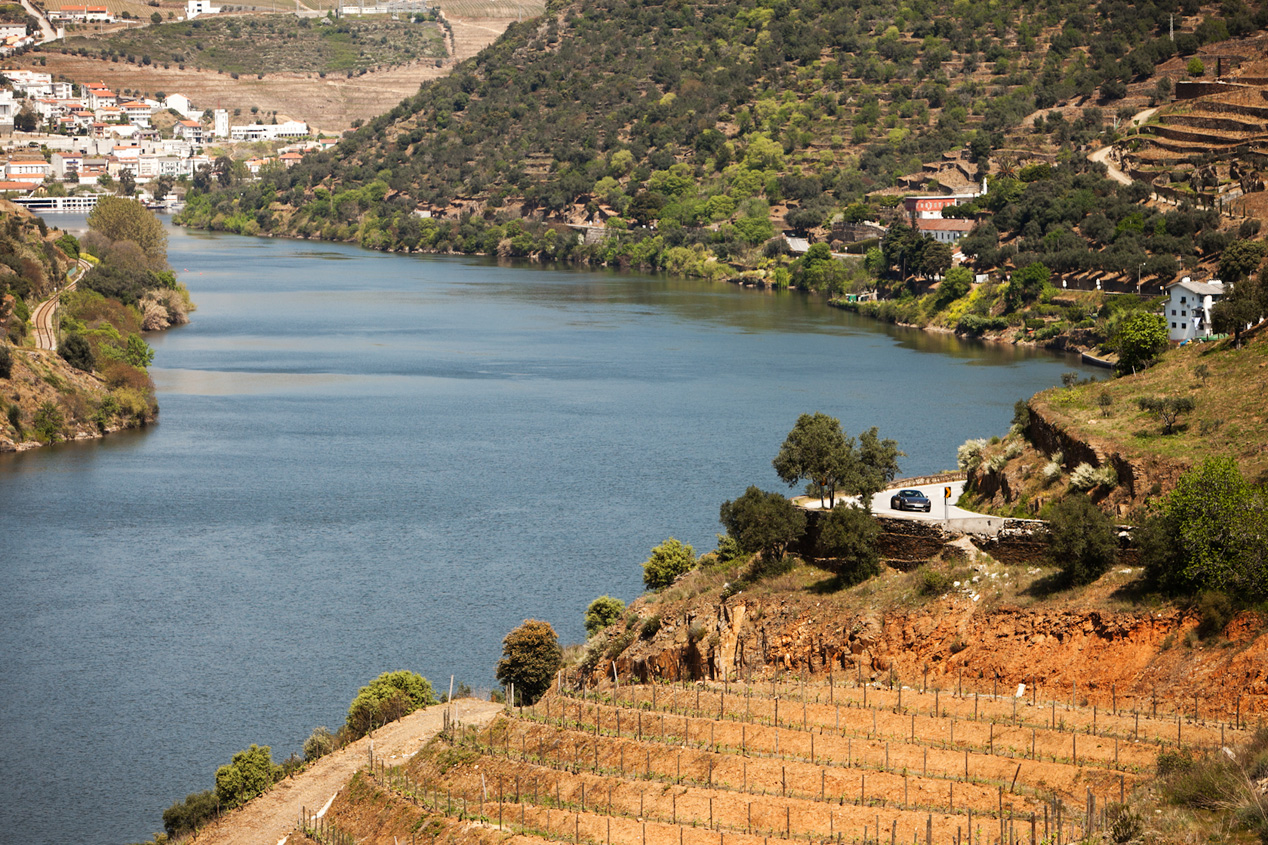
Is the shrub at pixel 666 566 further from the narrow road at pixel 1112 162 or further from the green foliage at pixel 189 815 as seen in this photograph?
the narrow road at pixel 1112 162

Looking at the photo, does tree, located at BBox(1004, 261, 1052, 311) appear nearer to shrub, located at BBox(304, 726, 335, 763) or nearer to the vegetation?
shrub, located at BBox(304, 726, 335, 763)

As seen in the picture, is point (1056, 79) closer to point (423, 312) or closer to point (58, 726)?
point (423, 312)

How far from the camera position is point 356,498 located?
55031 mm

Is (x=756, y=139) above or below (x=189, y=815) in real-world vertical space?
above

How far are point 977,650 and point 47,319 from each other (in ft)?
210

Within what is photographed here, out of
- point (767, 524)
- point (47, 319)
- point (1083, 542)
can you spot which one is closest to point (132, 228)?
point (47, 319)

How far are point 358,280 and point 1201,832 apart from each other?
115m

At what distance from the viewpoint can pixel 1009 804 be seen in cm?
2119

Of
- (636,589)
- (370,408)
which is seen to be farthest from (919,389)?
(636,589)

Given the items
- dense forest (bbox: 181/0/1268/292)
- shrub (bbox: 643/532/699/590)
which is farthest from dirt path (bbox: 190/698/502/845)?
dense forest (bbox: 181/0/1268/292)

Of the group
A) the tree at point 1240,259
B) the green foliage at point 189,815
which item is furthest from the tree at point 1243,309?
the tree at point 1240,259

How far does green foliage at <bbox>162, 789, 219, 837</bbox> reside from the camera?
29781mm

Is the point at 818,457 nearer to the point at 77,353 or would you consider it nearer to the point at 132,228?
the point at 77,353

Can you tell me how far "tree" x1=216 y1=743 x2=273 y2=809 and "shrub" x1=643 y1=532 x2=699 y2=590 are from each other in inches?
441
